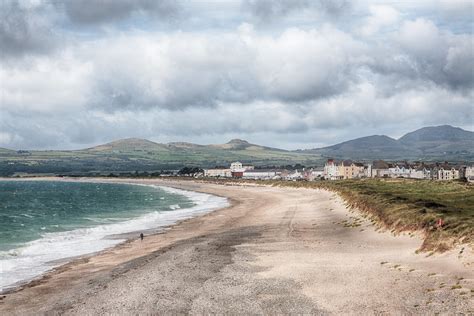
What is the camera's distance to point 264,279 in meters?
27.3

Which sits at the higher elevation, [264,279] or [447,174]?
[447,174]

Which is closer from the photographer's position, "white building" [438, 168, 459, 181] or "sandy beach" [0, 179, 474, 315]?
"sandy beach" [0, 179, 474, 315]

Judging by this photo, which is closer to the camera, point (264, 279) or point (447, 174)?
point (264, 279)

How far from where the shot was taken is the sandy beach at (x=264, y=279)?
21.8 meters

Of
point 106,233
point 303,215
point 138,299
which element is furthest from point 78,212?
point 138,299

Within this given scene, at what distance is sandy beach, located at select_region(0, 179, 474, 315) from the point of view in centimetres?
2180

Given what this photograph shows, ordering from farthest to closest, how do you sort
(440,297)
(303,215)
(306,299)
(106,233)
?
(303,215)
(106,233)
(306,299)
(440,297)

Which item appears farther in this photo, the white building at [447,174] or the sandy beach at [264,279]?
the white building at [447,174]

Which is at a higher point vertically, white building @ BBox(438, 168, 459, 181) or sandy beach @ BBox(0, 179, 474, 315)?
white building @ BBox(438, 168, 459, 181)

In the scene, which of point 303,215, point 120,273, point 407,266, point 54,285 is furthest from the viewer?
point 303,215

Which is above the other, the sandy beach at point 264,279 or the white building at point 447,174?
the white building at point 447,174

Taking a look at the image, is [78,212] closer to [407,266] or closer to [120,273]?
[120,273]

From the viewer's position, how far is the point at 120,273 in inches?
1236

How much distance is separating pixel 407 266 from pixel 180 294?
12.4m
